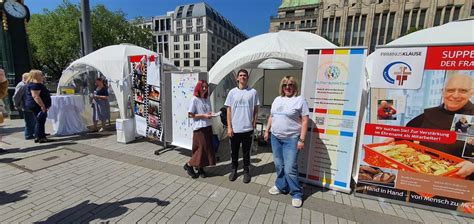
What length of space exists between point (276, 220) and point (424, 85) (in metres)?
2.64

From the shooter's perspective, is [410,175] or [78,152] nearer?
[410,175]

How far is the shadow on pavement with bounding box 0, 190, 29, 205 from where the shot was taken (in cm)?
297

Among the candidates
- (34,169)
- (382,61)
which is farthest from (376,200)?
(34,169)

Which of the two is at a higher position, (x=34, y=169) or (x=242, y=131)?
(x=242, y=131)

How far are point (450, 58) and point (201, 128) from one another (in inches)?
142

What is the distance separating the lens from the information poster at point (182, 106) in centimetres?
454

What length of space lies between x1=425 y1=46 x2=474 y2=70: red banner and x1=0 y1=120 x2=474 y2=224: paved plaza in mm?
1997

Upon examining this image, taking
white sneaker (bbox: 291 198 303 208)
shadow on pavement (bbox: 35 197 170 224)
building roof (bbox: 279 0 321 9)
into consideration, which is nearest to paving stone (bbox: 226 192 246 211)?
white sneaker (bbox: 291 198 303 208)

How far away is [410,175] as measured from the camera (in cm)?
299

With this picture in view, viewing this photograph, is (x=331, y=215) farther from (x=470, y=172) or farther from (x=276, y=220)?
(x=470, y=172)

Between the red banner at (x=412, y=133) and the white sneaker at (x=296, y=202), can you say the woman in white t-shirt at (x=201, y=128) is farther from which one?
the red banner at (x=412, y=133)

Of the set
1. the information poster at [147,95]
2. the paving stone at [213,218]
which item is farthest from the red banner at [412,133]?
the information poster at [147,95]

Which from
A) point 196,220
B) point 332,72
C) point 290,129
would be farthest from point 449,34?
point 196,220

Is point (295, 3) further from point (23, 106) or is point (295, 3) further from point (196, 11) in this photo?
point (23, 106)
